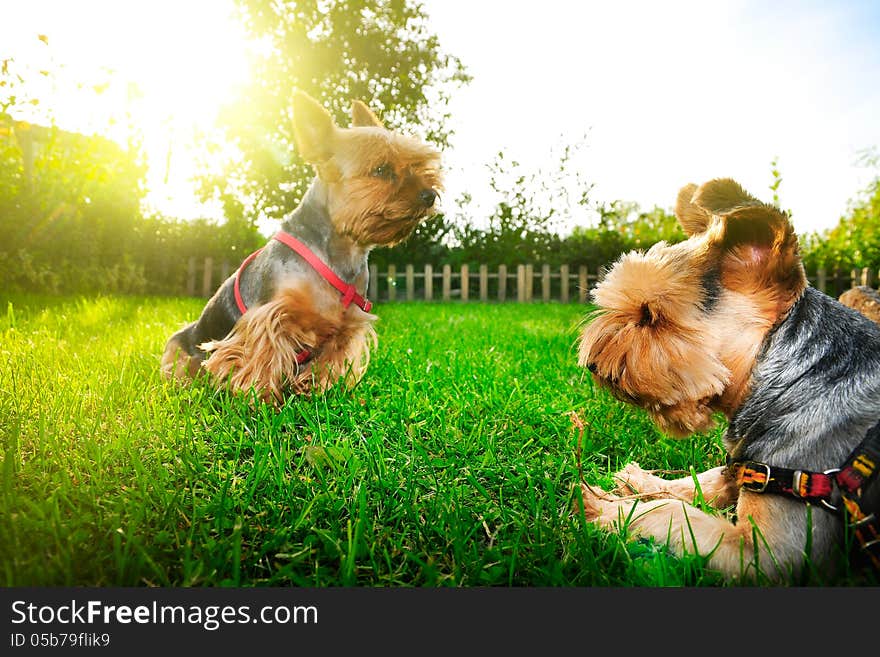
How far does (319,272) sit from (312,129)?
104cm

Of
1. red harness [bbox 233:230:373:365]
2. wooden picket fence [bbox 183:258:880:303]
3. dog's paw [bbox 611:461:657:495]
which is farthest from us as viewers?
wooden picket fence [bbox 183:258:880:303]

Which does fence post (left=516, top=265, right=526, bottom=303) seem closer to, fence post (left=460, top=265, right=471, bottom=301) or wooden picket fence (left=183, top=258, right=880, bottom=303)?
wooden picket fence (left=183, top=258, right=880, bottom=303)

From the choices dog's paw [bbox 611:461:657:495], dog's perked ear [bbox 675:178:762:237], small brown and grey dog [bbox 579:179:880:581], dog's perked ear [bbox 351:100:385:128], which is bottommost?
dog's paw [bbox 611:461:657:495]

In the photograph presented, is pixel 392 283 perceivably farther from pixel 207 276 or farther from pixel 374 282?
pixel 207 276

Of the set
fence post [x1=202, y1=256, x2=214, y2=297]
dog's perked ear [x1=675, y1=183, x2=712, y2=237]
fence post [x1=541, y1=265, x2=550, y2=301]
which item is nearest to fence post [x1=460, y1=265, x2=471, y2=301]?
fence post [x1=541, y1=265, x2=550, y2=301]

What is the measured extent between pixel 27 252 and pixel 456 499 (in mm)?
5072

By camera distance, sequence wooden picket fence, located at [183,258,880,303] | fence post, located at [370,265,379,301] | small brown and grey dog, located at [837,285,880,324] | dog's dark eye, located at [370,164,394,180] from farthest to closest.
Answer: wooden picket fence, located at [183,258,880,303]
fence post, located at [370,265,379,301]
small brown and grey dog, located at [837,285,880,324]
dog's dark eye, located at [370,164,394,180]

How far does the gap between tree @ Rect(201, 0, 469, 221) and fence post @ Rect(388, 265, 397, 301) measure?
12.9 feet

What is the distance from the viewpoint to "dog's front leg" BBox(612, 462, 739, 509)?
2402 mm

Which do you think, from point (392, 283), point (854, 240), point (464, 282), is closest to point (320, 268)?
point (854, 240)

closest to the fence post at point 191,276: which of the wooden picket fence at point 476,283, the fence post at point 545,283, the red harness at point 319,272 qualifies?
the wooden picket fence at point 476,283

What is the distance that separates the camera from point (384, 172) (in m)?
3.87

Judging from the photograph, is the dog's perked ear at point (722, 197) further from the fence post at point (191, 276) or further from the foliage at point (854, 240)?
the fence post at point (191, 276)

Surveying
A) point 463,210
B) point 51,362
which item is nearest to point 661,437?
point 51,362
